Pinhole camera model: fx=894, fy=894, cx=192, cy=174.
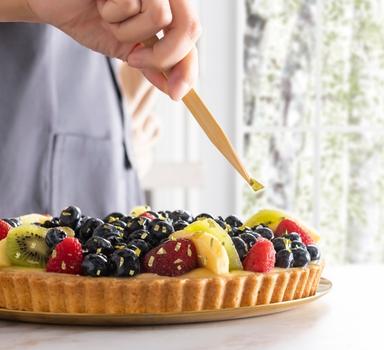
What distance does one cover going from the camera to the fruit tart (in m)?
0.91

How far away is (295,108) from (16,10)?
2.12 metres

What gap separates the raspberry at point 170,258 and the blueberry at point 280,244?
12cm

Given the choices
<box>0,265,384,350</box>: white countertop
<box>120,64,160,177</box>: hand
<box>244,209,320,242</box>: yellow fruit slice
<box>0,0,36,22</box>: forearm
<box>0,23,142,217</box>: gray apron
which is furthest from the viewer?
<box>120,64,160,177</box>: hand

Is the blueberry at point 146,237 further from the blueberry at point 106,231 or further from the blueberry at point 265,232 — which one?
the blueberry at point 265,232

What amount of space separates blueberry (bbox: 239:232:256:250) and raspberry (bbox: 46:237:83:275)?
183mm

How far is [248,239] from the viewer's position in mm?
994

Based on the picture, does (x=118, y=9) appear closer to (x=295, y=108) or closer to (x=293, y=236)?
(x=293, y=236)

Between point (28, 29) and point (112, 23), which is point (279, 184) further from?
point (112, 23)

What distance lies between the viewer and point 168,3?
41.8 inches

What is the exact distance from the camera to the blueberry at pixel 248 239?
99 centimetres

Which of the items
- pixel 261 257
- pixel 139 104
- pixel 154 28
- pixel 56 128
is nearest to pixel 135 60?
pixel 154 28

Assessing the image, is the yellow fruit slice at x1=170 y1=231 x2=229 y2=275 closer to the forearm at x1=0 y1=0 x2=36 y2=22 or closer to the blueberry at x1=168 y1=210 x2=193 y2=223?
the blueberry at x1=168 y1=210 x2=193 y2=223

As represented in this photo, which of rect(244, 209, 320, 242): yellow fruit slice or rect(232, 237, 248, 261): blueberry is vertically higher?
rect(244, 209, 320, 242): yellow fruit slice

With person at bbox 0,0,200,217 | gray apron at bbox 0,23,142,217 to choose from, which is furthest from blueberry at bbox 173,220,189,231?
gray apron at bbox 0,23,142,217
